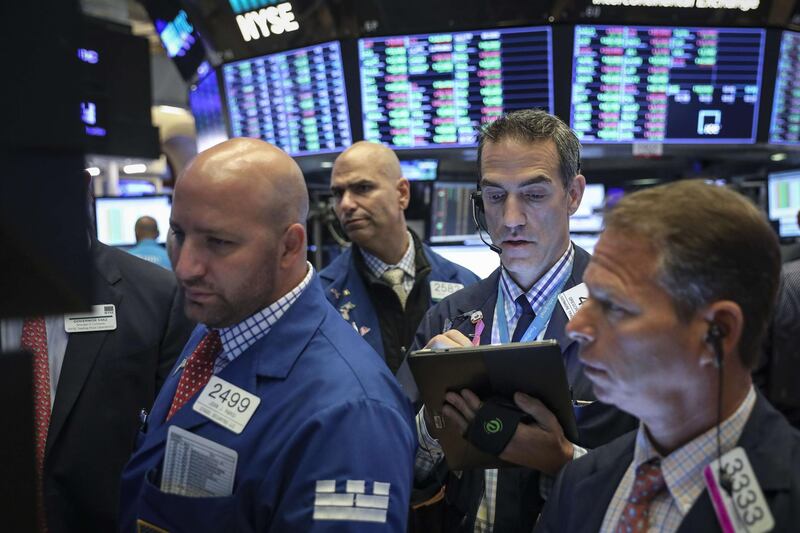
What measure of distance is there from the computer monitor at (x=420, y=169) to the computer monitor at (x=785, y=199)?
79.7 inches

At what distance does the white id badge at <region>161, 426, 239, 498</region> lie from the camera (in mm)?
1466

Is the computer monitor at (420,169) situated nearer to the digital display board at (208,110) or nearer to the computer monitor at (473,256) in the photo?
the computer monitor at (473,256)

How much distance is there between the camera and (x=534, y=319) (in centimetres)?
193

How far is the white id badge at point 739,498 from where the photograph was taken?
1045 millimetres

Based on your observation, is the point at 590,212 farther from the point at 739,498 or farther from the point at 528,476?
the point at 739,498

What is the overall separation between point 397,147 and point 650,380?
319 centimetres

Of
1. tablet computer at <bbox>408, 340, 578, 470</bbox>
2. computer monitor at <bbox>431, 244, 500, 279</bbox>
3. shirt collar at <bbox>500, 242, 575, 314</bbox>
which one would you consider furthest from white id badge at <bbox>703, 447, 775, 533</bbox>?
computer monitor at <bbox>431, 244, 500, 279</bbox>

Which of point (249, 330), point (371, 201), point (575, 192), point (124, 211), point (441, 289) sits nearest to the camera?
point (249, 330)

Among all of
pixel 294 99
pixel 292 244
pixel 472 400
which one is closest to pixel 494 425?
pixel 472 400

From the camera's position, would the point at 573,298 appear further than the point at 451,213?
No

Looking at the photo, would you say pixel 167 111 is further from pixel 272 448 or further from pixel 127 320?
pixel 272 448

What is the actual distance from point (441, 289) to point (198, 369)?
1647 mm

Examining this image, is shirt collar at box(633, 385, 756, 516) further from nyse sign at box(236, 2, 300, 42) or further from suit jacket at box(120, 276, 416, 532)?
nyse sign at box(236, 2, 300, 42)

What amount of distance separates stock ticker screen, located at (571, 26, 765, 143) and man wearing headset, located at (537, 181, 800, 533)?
297cm
